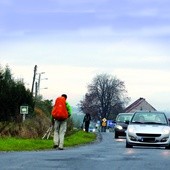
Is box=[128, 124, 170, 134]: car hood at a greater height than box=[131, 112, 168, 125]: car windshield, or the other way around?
box=[131, 112, 168, 125]: car windshield

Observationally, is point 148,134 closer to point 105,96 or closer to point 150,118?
point 150,118

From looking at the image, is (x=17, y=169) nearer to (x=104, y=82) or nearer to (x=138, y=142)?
(x=138, y=142)

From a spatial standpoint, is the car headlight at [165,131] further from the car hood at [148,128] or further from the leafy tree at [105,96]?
the leafy tree at [105,96]

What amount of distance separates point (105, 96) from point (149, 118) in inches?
4051

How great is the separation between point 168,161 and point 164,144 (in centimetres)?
737

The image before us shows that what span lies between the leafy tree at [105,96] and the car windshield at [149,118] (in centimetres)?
10229

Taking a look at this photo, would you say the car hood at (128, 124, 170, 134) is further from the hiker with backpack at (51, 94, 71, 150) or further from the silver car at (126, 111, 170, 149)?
the hiker with backpack at (51, 94, 71, 150)

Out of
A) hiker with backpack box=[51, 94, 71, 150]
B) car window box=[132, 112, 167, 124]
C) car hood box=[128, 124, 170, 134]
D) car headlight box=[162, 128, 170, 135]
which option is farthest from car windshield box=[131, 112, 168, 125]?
hiker with backpack box=[51, 94, 71, 150]

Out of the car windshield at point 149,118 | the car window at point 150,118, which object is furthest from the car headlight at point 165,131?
the car window at point 150,118

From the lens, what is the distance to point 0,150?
61.2 feet

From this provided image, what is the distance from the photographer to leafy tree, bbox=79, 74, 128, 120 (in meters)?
126

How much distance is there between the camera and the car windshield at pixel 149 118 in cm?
2242

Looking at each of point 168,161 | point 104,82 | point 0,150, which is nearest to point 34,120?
point 0,150

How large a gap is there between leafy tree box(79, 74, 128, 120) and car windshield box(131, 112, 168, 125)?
336 feet
